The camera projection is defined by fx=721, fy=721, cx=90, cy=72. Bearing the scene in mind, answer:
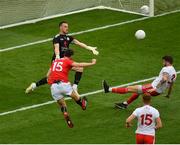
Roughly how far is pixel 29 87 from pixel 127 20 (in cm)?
798

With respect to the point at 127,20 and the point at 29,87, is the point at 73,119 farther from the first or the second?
the point at 127,20

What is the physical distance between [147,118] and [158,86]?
4.00 m

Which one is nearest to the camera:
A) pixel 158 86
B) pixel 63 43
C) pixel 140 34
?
pixel 158 86

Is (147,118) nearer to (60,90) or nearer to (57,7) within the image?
(60,90)

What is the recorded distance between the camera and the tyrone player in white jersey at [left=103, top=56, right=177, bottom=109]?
19.4m

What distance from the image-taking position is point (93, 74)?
76.3ft

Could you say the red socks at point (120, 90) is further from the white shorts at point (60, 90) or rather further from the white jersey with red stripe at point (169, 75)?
the white shorts at point (60, 90)

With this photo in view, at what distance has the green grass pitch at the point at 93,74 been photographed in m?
18.6

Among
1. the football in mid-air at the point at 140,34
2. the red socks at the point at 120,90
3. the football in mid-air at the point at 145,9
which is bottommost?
the red socks at the point at 120,90

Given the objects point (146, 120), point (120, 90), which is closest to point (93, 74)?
point (120, 90)

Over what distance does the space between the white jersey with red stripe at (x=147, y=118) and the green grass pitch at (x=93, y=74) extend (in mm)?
2097

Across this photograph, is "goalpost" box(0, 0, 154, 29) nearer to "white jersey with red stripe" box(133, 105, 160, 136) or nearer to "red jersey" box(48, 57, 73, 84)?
"red jersey" box(48, 57, 73, 84)

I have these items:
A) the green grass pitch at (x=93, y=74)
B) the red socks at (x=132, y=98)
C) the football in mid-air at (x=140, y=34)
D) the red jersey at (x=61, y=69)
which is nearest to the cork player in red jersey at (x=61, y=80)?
the red jersey at (x=61, y=69)

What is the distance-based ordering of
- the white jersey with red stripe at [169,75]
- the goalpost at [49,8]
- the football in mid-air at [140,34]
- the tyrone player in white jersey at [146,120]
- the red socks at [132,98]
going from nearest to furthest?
the tyrone player in white jersey at [146,120] < the white jersey with red stripe at [169,75] < the red socks at [132,98] < the football in mid-air at [140,34] < the goalpost at [49,8]
